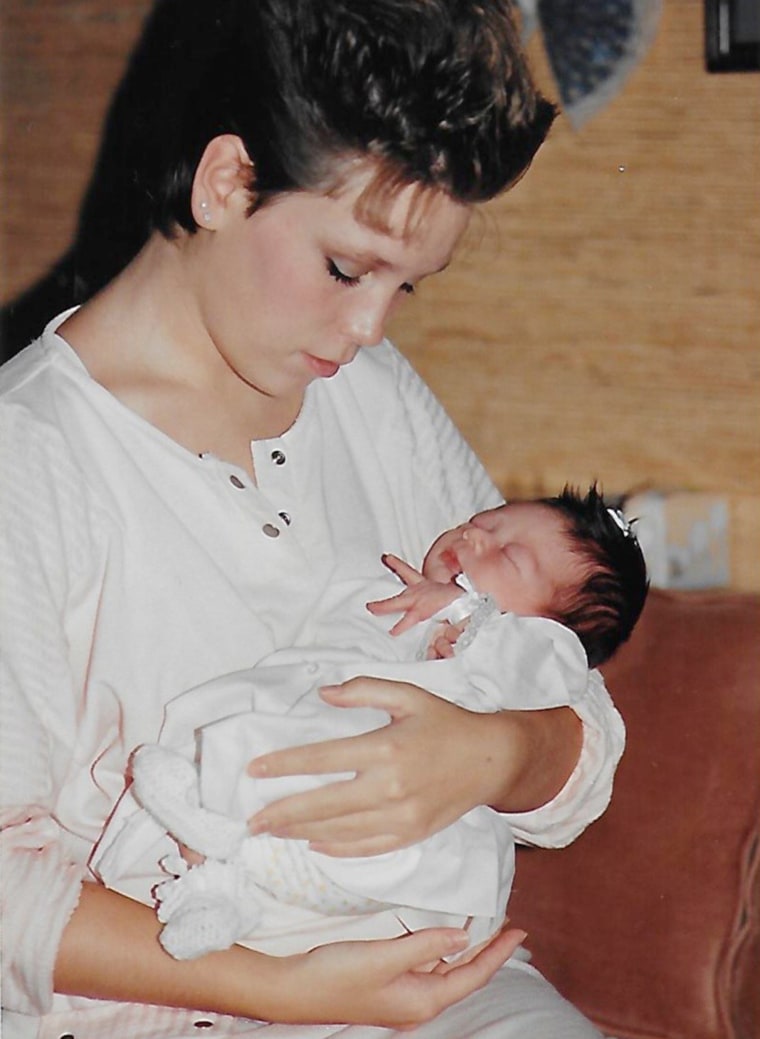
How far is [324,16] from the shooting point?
1052 mm

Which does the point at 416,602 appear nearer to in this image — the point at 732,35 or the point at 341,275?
the point at 341,275

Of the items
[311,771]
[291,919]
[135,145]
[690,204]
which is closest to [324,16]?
[135,145]

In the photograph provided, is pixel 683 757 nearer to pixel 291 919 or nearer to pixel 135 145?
pixel 291 919

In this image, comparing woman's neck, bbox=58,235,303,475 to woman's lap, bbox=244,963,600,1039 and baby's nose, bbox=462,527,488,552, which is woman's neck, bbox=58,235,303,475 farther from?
woman's lap, bbox=244,963,600,1039

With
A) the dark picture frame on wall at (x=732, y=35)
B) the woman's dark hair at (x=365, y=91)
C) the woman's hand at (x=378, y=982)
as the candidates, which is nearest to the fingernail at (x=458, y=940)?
the woman's hand at (x=378, y=982)

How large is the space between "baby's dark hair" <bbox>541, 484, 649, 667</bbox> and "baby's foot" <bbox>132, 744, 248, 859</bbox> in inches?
16.9

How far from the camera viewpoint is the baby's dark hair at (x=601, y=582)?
1382 millimetres

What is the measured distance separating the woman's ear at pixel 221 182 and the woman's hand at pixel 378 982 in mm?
611

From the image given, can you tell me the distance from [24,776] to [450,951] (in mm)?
389

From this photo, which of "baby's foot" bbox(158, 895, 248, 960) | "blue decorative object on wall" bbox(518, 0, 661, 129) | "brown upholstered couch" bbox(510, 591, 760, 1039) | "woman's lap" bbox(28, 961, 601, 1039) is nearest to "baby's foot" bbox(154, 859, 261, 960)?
"baby's foot" bbox(158, 895, 248, 960)

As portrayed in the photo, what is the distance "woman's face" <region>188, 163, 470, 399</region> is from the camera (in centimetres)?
113

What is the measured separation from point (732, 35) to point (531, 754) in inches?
48.7

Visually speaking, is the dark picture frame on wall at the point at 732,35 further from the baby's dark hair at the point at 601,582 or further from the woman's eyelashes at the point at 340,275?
the woman's eyelashes at the point at 340,275

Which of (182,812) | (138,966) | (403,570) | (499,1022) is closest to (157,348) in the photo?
(403,570)
